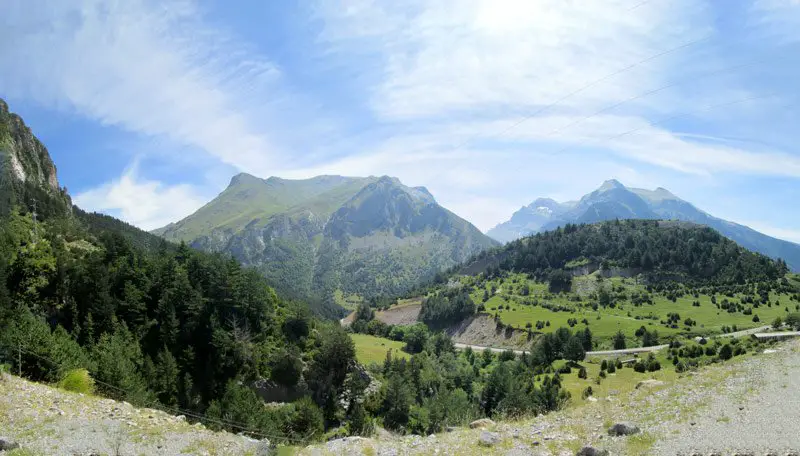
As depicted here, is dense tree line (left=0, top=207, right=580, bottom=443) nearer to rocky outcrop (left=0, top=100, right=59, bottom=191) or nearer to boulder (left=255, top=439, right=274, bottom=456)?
boulder (left=255, top=439, right=274, bottom=456)

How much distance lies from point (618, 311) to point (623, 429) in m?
150

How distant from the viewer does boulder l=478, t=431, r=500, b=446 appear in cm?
1755

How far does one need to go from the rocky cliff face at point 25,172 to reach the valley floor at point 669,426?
102 meters

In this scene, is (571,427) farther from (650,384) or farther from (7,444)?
(7,444)

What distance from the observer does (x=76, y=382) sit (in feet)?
108

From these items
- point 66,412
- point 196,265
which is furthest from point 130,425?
point 196,265

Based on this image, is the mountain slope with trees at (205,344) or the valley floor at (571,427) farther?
the mountain slope with trees at (205,344)

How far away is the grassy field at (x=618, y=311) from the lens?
117625 millimetres

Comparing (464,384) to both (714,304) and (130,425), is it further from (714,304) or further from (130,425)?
(714,304)

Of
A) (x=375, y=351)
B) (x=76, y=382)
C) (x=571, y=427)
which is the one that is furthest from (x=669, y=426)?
(x=375, y=351)

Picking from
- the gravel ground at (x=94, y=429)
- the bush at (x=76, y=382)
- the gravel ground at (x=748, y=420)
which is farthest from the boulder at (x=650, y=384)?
the bush at (x=76, y=382)

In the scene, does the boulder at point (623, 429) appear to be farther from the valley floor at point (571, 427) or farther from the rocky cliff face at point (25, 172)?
the rocky cliff face at point (25, 172)

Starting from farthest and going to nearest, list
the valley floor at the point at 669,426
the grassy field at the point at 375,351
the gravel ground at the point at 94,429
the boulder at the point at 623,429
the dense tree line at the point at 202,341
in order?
1. the grassy field at the point at 375,351
2. the dense tree line at the point at 202,341
3. the gravel ground at the point at 94,429
4. the boulder at the point at 623,429
5. the valley floor at the point at 669,426

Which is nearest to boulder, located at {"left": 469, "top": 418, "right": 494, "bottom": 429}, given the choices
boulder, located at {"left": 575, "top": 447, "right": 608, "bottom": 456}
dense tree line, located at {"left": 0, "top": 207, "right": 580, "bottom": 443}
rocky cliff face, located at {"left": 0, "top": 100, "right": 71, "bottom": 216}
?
boulder, located at {"left": 575, "top": 447, "right": 608, "bottom": 456}
